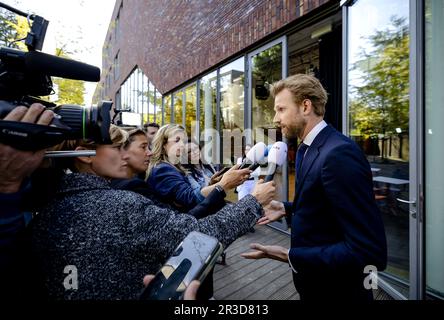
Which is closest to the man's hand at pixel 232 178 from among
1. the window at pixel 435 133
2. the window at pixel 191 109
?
the window at pixel 435 133

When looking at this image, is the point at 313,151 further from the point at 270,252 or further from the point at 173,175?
the point at 173,175

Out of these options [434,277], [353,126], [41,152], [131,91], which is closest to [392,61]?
[353,126]

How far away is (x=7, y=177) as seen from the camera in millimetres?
865

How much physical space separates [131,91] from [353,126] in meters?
16.3

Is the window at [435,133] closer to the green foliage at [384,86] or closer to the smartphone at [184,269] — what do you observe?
the green foliage at [384,86]

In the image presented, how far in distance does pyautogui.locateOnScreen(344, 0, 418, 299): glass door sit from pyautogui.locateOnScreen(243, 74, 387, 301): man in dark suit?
1367 mm

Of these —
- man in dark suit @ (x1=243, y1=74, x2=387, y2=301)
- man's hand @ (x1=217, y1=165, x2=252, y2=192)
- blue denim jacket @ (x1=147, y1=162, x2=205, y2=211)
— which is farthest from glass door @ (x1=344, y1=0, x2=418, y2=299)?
blue denim jacket @ (x1=147, y1=162, x2=205, y2=211)

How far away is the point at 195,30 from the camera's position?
758 centimetres

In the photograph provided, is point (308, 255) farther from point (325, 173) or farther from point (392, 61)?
point (392, 61)

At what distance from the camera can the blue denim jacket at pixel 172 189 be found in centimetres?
216

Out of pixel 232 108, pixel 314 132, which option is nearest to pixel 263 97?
pixel 232 108

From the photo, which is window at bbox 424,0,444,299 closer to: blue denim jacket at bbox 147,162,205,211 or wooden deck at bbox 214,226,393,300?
wooden deck at bbox 214,226,393,300

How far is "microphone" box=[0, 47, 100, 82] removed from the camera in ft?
3.02

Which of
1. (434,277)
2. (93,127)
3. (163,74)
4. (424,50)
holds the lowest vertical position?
(434,277)
